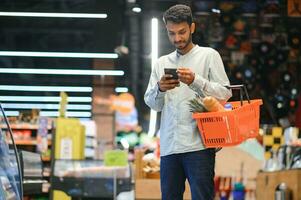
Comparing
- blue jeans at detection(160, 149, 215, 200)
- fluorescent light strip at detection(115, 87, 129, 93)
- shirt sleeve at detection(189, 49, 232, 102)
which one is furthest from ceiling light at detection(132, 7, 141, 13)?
blue jeans at detection(160, 149, 215, 200)

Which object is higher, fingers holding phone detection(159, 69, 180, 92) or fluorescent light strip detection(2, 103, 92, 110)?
fluorescent light strip detection(2, 103, 92, 110)

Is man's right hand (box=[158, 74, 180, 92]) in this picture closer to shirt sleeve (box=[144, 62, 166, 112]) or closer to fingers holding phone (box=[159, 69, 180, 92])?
fingers holding phone (box=[159, 69, 180, 92])

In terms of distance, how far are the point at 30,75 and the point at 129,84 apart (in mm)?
2556

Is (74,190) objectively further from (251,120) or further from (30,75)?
(30,75)

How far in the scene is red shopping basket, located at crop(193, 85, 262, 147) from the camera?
2941 mm

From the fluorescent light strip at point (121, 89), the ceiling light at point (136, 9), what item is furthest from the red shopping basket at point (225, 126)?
the fluorescent light strip at point (121, 89)

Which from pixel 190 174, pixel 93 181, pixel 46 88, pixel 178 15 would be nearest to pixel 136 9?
pixel 46 88

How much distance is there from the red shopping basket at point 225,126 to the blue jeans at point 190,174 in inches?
3.4

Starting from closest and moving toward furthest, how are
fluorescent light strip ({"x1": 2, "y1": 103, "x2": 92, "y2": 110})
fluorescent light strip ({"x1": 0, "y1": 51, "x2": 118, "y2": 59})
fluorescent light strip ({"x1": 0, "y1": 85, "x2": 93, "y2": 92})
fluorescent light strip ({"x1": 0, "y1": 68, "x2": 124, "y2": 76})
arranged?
fluorescent light strip ({"x1": 0, "y1": 51, "x2": 118, "y2": 59}) → fluorescent light strip ({"x1": 0, "y1": 68, "x2": 124, "y2": 76}) → fluorescent light strip ({"x1": 0, "y1": 85, "x2": 93, "y2": 92}) → fluorescent light strip ({"x1": 2, "y1": 103, "x2": 92, "y2": 110})

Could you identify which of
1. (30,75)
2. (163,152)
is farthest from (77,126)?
(30,75)

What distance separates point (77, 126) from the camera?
726cm

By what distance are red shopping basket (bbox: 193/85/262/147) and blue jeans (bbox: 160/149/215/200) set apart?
9 cm

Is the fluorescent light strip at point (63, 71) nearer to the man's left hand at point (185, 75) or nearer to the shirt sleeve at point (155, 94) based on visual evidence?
the shirt sleeve at point (155, 94)

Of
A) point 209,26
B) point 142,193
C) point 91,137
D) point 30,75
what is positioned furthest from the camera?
point 30,75
